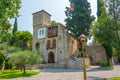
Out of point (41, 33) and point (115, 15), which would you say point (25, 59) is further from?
point (41, 33)

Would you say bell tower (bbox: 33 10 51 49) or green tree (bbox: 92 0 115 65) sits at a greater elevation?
bell tower (bbox: 33 10 51 49)

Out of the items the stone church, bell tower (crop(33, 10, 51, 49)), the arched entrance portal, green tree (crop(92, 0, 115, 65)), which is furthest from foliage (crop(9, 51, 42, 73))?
bell tower (crop(33, 10, 51, 49))

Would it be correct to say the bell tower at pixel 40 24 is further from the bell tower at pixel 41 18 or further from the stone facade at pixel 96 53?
the stone facade at pixel 96 53

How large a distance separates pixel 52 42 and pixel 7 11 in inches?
1263

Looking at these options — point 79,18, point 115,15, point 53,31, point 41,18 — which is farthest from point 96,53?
point 115,15

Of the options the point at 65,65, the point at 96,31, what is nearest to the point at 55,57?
the point at 65,65

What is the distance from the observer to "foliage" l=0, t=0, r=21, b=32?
18.3 meters

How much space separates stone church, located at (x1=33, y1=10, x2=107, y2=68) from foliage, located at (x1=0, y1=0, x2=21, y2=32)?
25.4 metres

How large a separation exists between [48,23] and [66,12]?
7.11m

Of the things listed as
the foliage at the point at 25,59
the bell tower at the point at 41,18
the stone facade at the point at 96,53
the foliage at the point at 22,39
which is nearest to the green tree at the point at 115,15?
Result: the foliage at the point at 25,59

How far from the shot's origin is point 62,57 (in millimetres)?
48625

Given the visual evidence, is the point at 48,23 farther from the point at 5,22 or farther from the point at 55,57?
the point at 5,22

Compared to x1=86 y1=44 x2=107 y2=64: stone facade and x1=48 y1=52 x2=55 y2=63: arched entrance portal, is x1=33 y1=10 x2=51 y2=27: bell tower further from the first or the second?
x1=86 y1=44 x2=107 y2=64: stone facade

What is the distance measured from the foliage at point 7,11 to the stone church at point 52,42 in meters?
25.4
